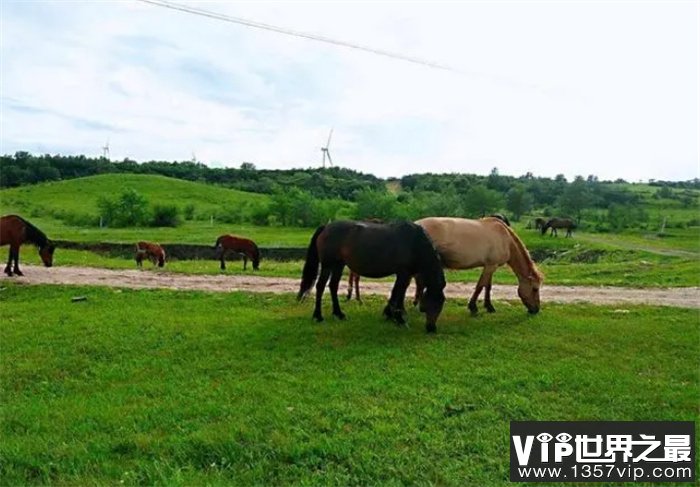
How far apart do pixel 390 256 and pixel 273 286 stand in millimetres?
5267

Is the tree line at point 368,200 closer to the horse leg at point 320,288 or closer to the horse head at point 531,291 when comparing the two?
the horse head at point 531,291

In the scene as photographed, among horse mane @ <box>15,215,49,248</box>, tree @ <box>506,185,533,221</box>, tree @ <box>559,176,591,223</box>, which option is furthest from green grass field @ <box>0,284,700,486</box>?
tree @ <box>506,185,533,221</box>

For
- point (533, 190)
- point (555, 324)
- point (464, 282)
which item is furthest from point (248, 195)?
point (555, 324)

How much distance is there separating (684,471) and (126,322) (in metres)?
7.97

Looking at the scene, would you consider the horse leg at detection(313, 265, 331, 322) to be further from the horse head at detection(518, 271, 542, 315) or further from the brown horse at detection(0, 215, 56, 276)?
the brown horse at detection(0, 215, 56, 276)

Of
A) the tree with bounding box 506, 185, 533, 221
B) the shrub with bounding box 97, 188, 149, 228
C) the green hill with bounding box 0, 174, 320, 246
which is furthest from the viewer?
the tree with bounding box 506, 185, 533, 221

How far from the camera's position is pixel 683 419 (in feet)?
17.5

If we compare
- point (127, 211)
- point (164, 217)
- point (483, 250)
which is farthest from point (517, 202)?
point (483, 250)

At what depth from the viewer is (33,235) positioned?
15.0m

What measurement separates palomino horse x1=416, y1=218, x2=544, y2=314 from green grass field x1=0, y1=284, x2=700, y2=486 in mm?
695

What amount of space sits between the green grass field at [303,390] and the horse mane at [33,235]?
214 inches

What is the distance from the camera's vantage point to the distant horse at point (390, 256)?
8797 millimetres

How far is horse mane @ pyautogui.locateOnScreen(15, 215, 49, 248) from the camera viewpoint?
14703 mm

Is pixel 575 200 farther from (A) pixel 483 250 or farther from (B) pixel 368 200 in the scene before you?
(A) pixel 483 250
